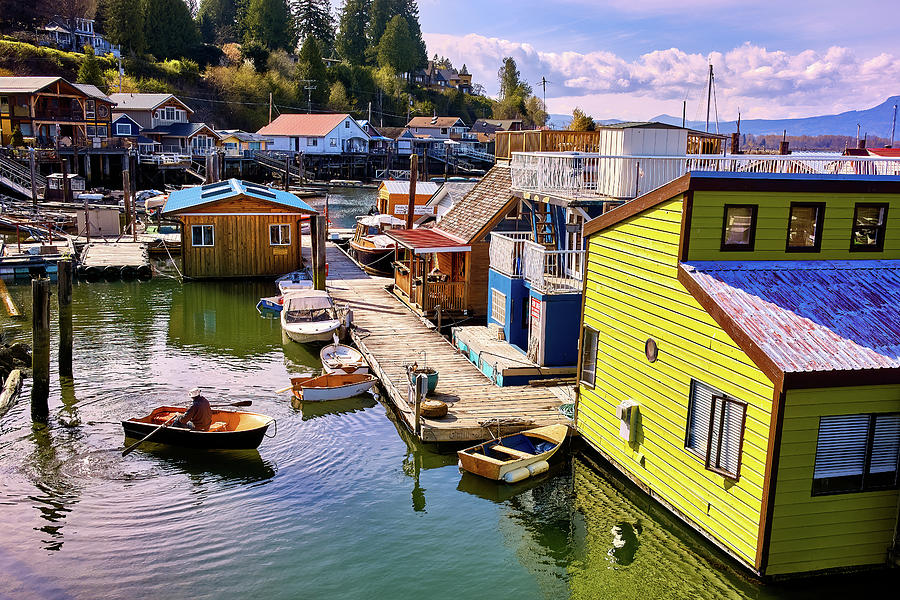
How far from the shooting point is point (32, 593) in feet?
40.4

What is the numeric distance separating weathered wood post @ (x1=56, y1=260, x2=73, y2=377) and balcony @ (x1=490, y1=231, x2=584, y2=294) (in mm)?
12268

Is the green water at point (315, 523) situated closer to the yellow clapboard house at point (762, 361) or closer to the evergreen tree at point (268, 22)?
the yellow clapboard house at point (762, 361)

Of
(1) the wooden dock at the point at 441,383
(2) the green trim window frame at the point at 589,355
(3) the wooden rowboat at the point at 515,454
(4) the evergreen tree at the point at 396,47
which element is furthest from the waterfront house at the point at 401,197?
(4) the evergreen tree at the point at 396,47

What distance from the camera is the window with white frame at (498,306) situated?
23.5 meters

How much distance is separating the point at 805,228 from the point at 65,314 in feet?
63.2

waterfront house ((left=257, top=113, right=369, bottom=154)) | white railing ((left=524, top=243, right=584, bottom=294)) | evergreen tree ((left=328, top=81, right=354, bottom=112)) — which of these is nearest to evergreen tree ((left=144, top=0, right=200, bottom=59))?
evergreen tree ((left=328, top=81, right=354, bottom=112))

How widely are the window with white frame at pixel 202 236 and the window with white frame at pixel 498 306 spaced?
58.5 feet

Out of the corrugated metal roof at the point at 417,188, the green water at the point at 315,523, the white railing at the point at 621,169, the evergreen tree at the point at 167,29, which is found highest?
the evergreen tree at the point at 167,29

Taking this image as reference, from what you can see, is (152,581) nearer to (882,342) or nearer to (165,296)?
(882,342)

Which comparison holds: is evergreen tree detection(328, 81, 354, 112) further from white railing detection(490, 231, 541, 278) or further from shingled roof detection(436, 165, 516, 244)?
white railing detection(490, 231, 541, 278)

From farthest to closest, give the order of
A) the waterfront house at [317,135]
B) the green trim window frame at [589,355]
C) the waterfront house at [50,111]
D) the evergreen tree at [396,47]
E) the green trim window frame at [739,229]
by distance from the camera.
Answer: the evergreen tree at [396,47] → the waterfront house at [317,135] → the waterfront house at [50,111] → the green trim window frame at [589,355] → the green trim window frame at [739,229]

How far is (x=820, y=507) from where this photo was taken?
11609 millimetres

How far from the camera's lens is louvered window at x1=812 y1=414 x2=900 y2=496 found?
11531mm

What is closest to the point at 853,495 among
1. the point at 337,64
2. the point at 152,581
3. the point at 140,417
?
the point at 152,581
